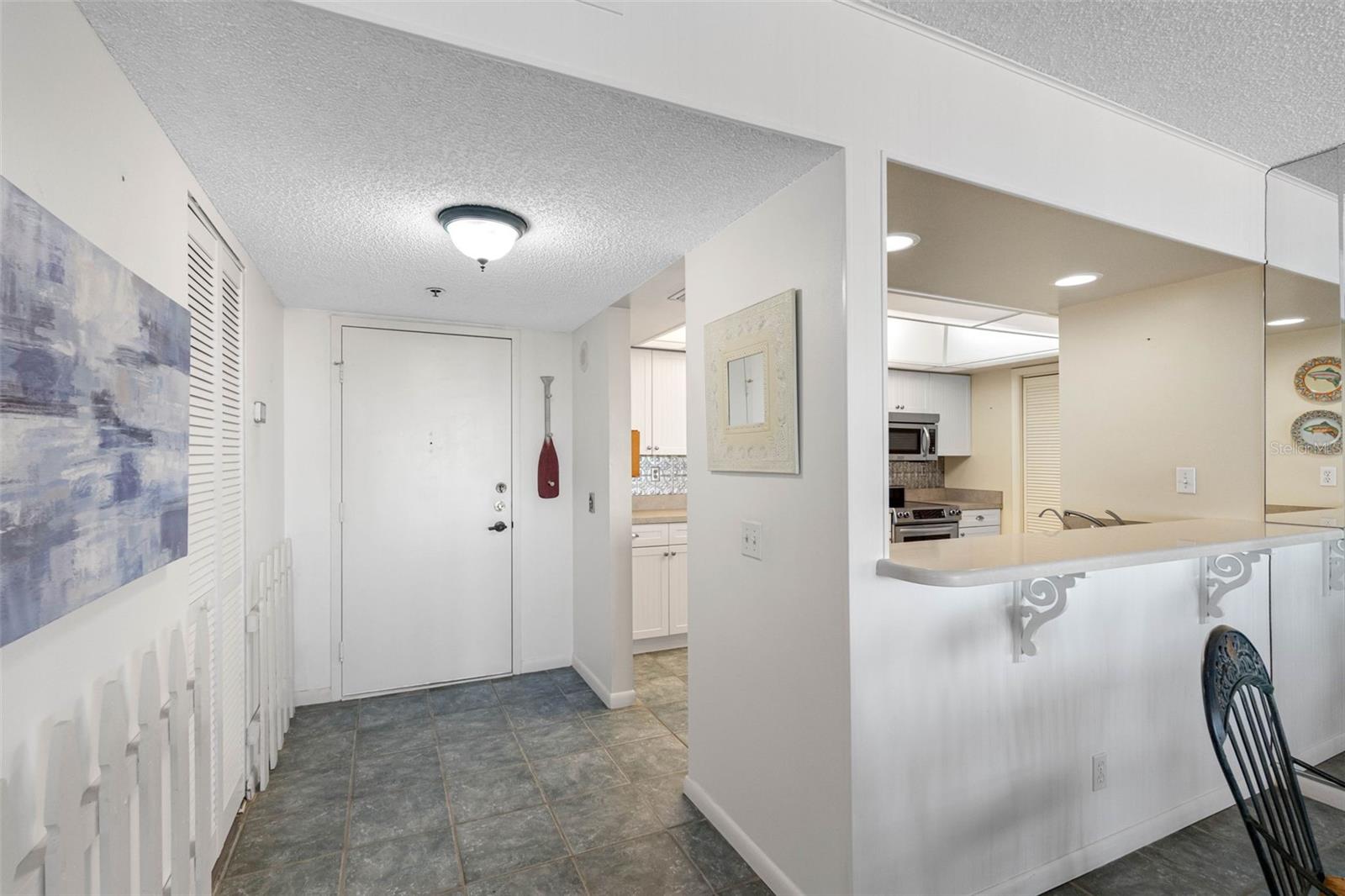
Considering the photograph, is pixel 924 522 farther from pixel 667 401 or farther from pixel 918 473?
pixel 667 401

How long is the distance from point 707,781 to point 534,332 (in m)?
2.76

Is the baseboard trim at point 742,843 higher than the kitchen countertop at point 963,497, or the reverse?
the kitchen countertop at point 963,497

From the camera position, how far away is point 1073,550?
1.78 meters

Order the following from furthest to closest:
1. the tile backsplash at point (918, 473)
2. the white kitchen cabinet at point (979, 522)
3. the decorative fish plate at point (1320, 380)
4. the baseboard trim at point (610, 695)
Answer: the tile backsplash at point (918, 473) < the white kitchen cabinet at point (979, 522) < the baseboard trim at point (610, 695) < the decorative fish plate at point (1320, 380)

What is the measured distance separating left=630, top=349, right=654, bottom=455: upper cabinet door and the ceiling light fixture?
8.48 feet

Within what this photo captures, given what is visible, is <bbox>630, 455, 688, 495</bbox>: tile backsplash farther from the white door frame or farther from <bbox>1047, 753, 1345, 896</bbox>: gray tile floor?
<bbox>1047, 753, 1345, 896</bbox>: gray tile floor

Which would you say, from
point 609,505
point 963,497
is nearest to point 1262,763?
point 609,505

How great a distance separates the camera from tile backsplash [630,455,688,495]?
5020 millimetres

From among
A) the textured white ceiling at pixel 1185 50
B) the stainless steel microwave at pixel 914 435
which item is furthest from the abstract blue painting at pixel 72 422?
the stainless steel microwave at pixel 914 435

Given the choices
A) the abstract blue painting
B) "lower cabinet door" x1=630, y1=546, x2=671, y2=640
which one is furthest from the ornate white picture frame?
"lower cabinet door" x1=630, y1=546, x2=671, y2=640

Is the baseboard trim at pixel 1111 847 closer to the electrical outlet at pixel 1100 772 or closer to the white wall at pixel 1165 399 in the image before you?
the electrical outlet at pixel 1100 772

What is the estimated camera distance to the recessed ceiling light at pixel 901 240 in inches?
88.9

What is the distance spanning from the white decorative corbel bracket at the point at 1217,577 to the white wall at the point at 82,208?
3.17 meters

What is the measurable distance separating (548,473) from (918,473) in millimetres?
3845
